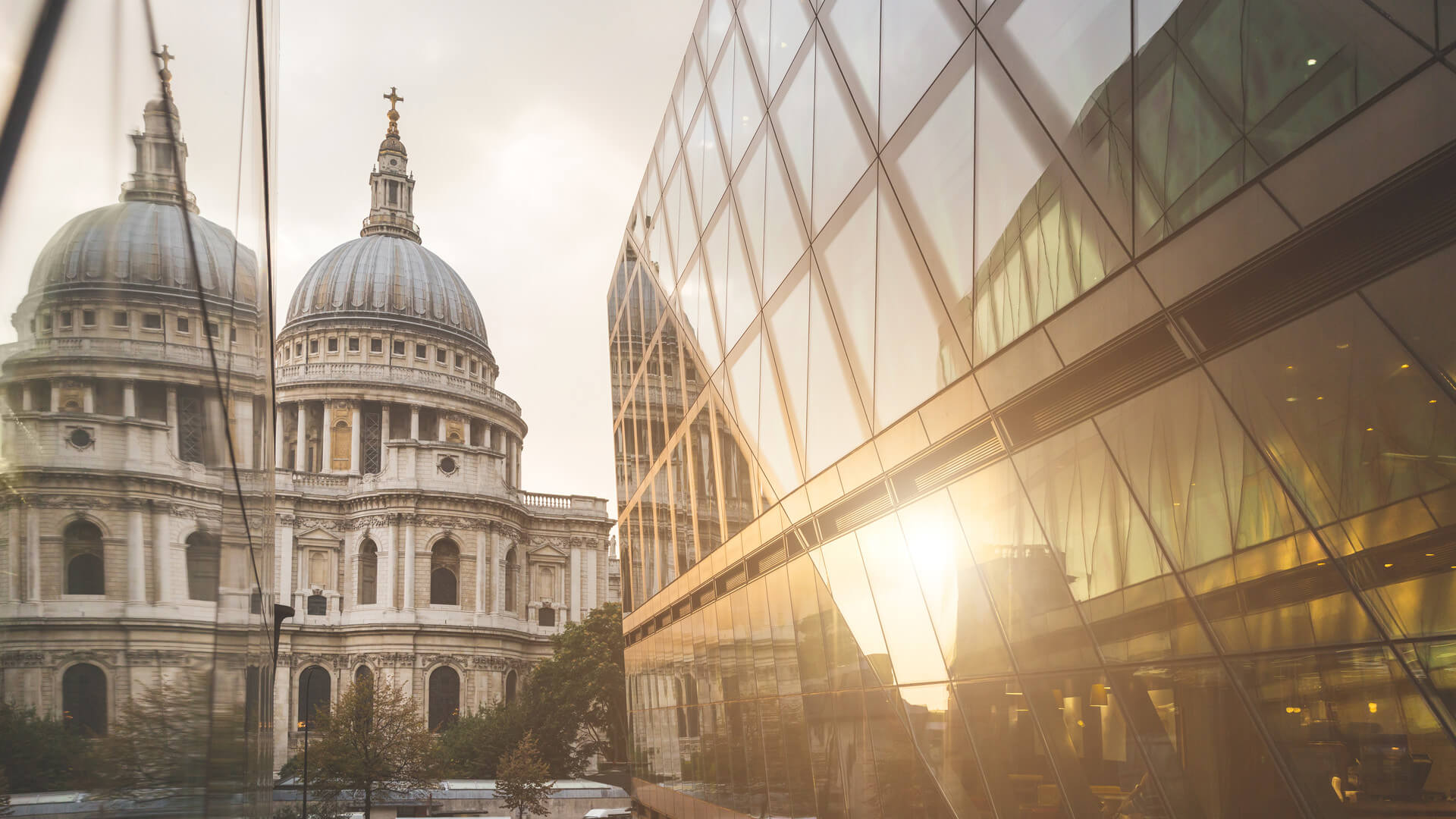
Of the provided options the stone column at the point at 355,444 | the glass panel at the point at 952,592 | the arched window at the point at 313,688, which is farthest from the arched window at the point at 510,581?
the glass panel at the point at 952,592

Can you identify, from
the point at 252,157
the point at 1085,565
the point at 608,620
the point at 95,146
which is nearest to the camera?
the point at 95,146

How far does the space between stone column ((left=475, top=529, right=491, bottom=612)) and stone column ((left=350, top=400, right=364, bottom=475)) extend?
13677 millimetres

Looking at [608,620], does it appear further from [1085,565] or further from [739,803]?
[1085,565]

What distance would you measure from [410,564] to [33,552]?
3170 inches

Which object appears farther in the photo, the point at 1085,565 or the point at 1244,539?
the point at 1085,565

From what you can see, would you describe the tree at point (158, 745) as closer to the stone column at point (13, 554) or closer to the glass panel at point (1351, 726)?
the stone column at point (13, 554)

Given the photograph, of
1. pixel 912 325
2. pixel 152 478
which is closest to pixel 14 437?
pixel 152 478

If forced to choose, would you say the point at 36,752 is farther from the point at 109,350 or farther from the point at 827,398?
the point at 827,398

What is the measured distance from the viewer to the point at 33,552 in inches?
65.8

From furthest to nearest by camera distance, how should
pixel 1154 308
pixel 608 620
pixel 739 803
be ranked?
pixel 608 620, pixel 739 803, pixel 1154 308

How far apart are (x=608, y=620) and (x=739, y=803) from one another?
5412 cm

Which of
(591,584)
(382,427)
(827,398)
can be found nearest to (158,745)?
(827,398)

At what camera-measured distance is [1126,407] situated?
25.7 ft

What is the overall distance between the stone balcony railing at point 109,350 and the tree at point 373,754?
53.3 meters
